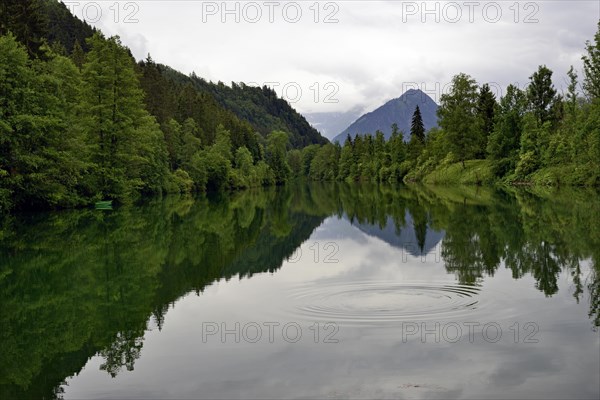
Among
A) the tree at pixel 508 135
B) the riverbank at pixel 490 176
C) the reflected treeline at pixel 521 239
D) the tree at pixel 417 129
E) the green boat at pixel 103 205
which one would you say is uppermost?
the tree at pixel 417 129

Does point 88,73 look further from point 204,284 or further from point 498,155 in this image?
point 498,155

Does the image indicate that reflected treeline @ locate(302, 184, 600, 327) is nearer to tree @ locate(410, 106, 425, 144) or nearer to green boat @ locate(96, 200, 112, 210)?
green boat @ locate(96, 200, 112, 210)

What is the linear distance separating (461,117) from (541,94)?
41.0 ft

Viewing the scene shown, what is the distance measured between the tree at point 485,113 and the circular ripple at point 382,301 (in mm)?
80051

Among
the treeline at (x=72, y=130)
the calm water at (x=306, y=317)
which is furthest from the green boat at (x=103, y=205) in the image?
the calm water at (x=306, y=317)

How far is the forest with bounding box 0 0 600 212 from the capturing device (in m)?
36.9

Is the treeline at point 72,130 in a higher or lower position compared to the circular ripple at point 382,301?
higher

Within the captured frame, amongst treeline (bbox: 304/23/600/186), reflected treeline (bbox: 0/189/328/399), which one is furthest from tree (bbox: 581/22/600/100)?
reflected treeline (bbox: 0/189/328/399)

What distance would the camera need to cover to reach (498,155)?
79.8 meters

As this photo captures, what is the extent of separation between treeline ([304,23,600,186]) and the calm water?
133ft

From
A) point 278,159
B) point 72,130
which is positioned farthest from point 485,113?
point 72,130

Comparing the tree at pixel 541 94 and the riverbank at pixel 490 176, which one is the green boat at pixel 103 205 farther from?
the tree at pixel 541 94

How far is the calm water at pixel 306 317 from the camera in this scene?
795 cm

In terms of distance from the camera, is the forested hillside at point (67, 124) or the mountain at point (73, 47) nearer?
the forested hillside at point (67, 124)
